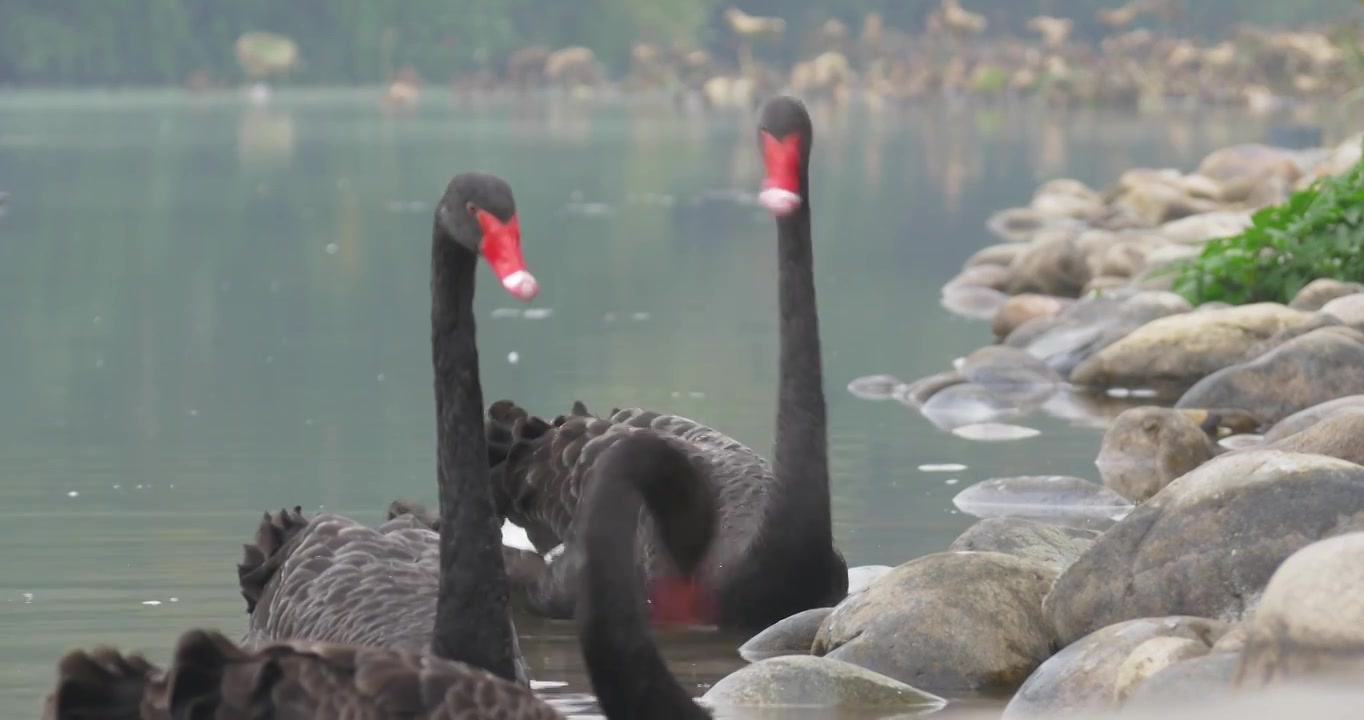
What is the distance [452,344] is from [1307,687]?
1.70 metres

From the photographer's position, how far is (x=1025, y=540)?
6.66m

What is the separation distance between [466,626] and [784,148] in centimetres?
216

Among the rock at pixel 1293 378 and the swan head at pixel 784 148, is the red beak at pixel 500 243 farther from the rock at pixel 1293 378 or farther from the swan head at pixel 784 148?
the rock at pixel 1293 378

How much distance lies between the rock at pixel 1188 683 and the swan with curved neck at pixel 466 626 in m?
0.89

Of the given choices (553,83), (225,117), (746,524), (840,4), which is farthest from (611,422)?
(840,4)

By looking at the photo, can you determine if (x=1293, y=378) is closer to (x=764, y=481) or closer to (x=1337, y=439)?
(x=1337, y=439)

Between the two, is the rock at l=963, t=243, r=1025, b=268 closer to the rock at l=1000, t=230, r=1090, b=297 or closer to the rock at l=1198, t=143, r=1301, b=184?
the rock at l=1000, t=230, r=1090, b=297

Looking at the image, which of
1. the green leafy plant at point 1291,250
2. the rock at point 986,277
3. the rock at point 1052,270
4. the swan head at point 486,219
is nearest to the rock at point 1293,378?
the green leafy plant at point 1291,250

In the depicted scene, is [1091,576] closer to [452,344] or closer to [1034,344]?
[452,344]

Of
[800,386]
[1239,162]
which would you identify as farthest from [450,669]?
[1239,162]

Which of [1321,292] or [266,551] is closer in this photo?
[266,551]

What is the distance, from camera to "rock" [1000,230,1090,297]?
594 inches

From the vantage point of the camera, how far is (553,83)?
250 feet

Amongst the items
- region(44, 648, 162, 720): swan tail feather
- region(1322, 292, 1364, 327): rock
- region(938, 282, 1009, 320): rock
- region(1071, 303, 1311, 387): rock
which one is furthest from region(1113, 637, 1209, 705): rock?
region(938, 282, 1009, 320): rock
